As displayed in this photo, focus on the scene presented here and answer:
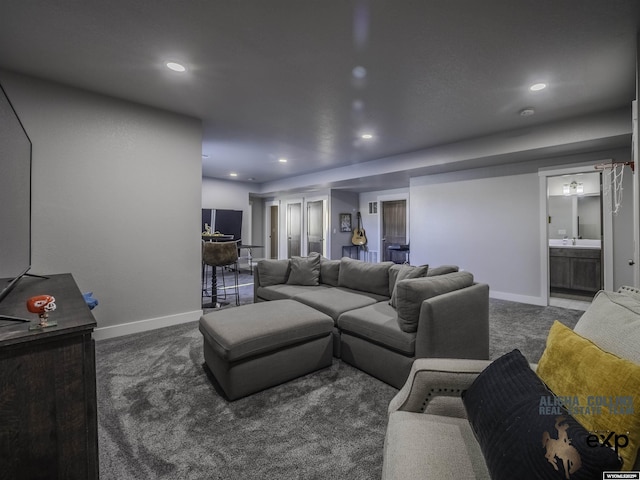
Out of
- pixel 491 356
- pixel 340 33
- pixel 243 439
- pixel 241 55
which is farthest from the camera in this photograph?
pixel 491 356

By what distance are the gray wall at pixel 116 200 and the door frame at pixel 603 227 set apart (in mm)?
5011

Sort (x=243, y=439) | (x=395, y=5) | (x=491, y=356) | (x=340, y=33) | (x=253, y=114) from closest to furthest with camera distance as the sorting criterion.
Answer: (x=243, y=439), (x=395, y=5), (x=340, y=33), (x=491, y=356), (x=253, y=114)

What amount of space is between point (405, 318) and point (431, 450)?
1257 millimetres

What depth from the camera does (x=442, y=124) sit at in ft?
12.9

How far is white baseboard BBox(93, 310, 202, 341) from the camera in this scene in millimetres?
3107

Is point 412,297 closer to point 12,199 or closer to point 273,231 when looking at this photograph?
point 12,199

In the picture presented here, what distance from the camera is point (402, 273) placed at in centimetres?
289

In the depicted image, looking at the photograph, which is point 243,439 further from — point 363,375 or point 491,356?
point 491,356

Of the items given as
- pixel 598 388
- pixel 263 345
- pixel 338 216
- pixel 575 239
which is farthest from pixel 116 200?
pixel 575 239

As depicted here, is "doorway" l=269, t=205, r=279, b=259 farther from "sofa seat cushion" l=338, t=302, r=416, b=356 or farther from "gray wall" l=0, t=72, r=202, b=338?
"sofa seat cushion" l=338, t=302, r=416, b=356

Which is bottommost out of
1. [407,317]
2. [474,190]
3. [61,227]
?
[407,317]

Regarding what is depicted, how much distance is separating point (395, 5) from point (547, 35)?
1.20 m

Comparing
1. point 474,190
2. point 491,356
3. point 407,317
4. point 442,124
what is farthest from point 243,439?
point 474,190

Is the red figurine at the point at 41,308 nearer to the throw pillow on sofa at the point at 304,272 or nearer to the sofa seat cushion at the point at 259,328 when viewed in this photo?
the sofa seat cushion at the point at 259,328
